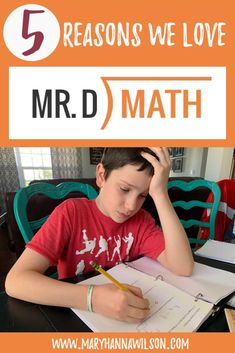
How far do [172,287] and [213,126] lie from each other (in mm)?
525

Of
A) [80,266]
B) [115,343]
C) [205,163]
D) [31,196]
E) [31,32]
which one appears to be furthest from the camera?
[205,163]

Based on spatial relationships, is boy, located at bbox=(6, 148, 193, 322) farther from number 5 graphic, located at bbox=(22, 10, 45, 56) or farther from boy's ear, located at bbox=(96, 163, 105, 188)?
number 5 graphic, located at bbox=(22, 10, 45, 56)

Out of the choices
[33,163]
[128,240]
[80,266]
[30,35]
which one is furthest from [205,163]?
[30,35]

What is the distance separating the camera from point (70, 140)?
0.79 meters

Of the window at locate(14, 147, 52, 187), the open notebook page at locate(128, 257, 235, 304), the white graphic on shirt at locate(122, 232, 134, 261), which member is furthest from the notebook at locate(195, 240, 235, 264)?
the window at locate(14, 147, 52, 187)

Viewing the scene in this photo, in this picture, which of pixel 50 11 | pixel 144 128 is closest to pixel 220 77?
pixel 144 128

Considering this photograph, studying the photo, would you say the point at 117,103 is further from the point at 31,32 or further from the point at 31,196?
the point at 31,196

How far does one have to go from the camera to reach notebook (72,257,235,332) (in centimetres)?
43

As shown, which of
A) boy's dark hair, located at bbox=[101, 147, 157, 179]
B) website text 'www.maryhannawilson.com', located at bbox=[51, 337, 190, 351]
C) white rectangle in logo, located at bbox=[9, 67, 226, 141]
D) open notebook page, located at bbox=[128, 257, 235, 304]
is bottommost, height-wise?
website text 'www.maryhannawilson.com', located at bbox=[51, 337, 190, 351]

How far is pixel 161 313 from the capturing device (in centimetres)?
46

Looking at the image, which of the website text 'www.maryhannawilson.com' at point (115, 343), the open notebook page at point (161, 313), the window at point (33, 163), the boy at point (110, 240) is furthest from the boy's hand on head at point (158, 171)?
the window at point (33, 163)

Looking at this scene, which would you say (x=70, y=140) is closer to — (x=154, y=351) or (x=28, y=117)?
(x=28, y=117)

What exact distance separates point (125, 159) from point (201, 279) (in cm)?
37

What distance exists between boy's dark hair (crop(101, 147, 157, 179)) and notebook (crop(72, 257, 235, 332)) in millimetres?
268
